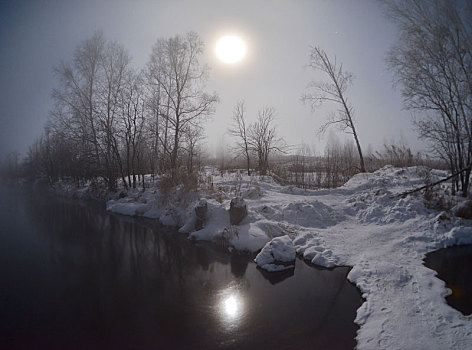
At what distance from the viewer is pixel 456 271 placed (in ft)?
17.7

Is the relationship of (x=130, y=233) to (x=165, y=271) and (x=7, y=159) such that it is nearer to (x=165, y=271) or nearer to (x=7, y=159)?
(x=165, y=271)

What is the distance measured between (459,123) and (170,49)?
15.5 meters

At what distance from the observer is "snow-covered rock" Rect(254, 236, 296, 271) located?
6.12m

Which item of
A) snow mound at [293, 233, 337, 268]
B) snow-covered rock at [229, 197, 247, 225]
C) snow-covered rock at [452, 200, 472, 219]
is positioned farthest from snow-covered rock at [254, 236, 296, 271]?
snow-covered rock at [452, 200, 472, 219]

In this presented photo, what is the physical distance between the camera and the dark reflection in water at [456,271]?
4211mm

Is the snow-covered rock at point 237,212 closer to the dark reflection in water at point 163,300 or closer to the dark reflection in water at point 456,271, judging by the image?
the dark reflection in water at point 163,300

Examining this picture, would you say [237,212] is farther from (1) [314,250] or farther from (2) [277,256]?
(1) [314,250]

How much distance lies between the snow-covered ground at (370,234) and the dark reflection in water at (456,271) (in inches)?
7.5

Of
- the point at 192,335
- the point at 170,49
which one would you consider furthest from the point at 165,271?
the point at 170,49

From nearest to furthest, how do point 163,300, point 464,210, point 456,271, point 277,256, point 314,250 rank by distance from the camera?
point 163,300, point 456,271, point 277,256, point 314,250, point 464,210

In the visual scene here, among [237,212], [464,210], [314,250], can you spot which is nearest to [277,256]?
[314,250]

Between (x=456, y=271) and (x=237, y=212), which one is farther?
(x=237, y=212)

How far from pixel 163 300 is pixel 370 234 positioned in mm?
5953

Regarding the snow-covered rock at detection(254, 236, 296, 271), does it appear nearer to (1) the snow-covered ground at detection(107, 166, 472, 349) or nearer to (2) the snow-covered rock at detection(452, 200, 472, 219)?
(1) the snow-covered ground at detection(107, 166, 472, 349)
